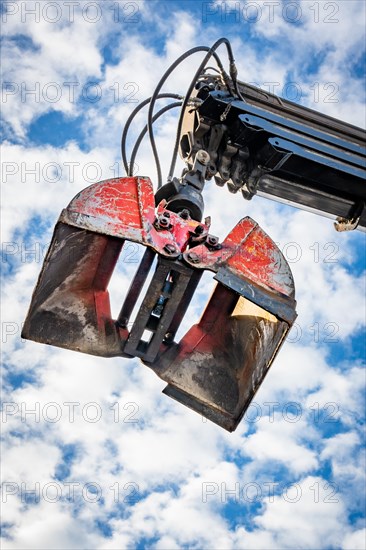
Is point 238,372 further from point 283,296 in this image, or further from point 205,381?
point 283,296

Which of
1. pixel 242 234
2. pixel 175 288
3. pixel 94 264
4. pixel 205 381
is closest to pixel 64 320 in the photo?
pixel 94 264

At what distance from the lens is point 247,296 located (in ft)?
9.43

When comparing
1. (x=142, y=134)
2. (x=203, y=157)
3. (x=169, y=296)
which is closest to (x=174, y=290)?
(x=169, y=296)

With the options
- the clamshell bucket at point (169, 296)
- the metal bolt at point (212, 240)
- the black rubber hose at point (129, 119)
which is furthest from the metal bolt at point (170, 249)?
the black rubber hose at point (129, 119)

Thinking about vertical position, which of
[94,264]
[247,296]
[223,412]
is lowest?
[223,412]

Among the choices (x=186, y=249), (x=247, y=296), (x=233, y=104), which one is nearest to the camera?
(x=247, y=296)

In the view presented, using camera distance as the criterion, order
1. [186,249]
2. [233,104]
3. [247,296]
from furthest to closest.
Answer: [233,104] → [186,249] → [247,296]

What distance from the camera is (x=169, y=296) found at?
3002 millimetres

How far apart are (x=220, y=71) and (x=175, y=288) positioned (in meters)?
1.84

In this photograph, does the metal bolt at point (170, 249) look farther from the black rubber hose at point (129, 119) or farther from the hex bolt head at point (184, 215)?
the black rubber hose at point (129, 119)

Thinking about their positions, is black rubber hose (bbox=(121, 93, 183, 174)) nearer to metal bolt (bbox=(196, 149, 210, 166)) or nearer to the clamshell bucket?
metal bolt (bbox=(196, 149, 210, 166))

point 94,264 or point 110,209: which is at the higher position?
point 110,209

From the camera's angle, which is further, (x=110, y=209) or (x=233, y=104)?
(x=233, y=104)

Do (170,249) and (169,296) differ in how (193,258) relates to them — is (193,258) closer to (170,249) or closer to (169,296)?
(170,249)
